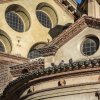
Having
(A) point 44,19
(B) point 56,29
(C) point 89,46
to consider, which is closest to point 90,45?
(C) point 89,46

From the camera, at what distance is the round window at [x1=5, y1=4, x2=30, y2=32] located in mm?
49188

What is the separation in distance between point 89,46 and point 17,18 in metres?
14.8

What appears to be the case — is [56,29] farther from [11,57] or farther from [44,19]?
[11,57]

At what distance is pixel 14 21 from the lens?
49625 millimetres

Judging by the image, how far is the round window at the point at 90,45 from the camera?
121 ft

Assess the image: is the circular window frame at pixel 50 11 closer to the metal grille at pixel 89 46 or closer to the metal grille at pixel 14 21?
the metal grille at pixel 14 21

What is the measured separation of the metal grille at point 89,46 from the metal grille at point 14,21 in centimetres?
1311

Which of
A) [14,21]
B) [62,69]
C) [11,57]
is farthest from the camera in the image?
[14,21]

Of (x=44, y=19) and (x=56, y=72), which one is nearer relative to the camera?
(x=56, y=72)

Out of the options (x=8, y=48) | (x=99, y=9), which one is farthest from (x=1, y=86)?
(x=99, y=9)

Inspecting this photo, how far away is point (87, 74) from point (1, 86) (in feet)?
34.9

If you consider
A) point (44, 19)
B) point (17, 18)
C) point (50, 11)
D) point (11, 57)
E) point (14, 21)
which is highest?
point (50, 11)

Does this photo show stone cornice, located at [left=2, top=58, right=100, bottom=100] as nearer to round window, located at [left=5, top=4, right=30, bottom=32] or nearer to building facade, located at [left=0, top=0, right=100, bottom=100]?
building facade, located at [left=0, top=0, right=100, bottom=100]

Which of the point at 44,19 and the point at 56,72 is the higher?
the point at 44,19
